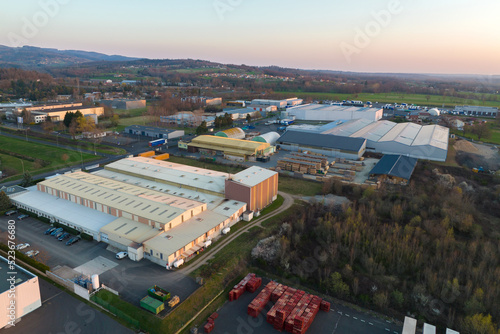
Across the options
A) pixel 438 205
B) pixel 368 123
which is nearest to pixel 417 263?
pixel 438 205

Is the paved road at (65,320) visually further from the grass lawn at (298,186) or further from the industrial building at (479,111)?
the industrial building at (479,111)

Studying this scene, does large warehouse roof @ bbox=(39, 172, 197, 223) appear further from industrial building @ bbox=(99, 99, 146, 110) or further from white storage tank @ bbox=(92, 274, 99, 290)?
industrial building @ bbox=(99, 99, 146, 110)

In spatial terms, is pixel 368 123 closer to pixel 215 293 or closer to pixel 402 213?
pixel 402 213

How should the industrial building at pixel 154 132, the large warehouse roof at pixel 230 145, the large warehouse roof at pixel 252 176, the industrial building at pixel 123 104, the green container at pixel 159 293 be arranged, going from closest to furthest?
the green container at pixel 159 293 < the large warehouse roof at pixel 252 176 < the large warehouse roof at pixel 230 145 < the industrial building at pixel 154 132 < the industrial building at pixel 123 104

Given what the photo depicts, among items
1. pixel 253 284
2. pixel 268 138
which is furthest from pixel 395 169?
pixel 253 284

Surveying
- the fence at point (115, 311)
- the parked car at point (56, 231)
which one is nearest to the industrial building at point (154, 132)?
the parked car at point (56, 231)

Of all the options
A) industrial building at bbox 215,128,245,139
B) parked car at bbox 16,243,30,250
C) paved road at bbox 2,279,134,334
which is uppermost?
industrial building at bbox 215,128,245,139

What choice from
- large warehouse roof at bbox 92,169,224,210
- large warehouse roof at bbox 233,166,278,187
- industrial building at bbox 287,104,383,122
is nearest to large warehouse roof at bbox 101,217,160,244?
large warehouse roof at bbox 92,169,224,210
